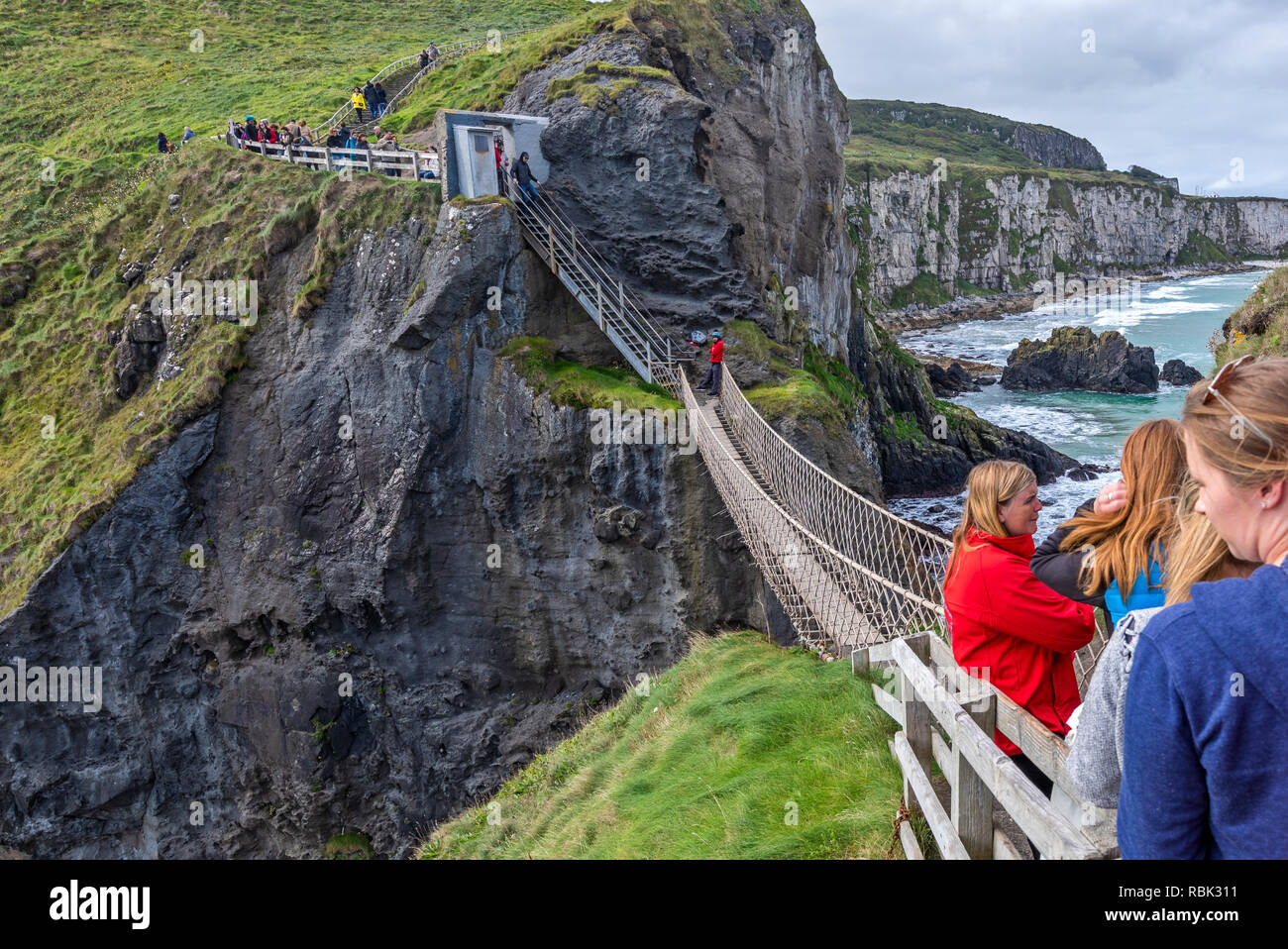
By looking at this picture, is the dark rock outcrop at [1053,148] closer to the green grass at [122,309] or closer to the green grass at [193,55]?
the green grass at [193,55]

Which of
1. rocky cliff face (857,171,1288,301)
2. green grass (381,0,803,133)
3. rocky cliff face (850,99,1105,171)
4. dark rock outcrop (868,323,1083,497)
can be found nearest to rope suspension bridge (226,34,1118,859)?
green grass (381,0,803,133)

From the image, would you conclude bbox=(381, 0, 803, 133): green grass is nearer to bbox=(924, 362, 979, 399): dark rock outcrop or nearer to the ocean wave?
the ocean wave

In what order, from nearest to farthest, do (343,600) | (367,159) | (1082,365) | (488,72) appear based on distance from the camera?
1. (343,600)
2. (367,159)
3. (488,72)
4. (1082,365)

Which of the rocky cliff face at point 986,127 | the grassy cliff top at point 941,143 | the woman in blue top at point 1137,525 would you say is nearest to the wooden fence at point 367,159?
the woman in blue top at point 1137,525

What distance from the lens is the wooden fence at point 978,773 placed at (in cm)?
185

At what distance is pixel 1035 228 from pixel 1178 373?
62.6 m

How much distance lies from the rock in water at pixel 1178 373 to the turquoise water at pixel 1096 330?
21.1 inches

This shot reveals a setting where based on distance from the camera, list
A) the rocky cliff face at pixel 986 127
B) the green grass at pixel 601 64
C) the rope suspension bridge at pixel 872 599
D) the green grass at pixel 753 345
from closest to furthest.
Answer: the rope suspension bridge at pixel 872 599, the green grass at pixel 753 345, the green grass at pixel 601 64, the rocky cliff face at pixel 986 127

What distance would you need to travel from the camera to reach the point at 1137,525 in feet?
7.81

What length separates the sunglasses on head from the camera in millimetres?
1406

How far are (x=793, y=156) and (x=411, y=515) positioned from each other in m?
Answer: 13.1

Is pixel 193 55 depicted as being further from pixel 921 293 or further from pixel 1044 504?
pixel 921 293

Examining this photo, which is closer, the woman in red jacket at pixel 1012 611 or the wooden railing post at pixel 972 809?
the wooden railing post at pixel 972 809

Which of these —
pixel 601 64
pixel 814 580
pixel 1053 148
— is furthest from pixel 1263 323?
pixel 1053 148
